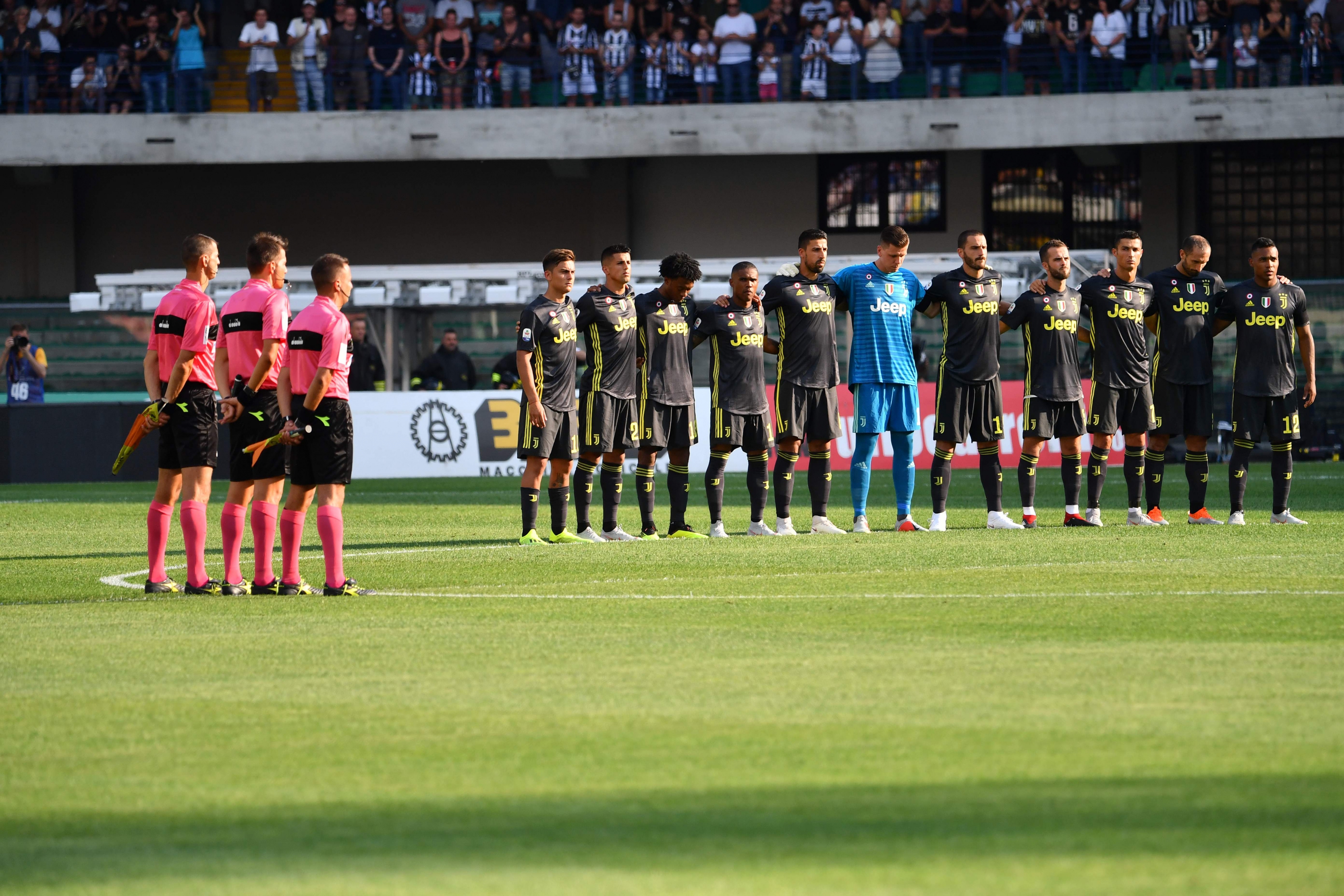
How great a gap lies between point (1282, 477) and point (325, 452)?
26.4ft

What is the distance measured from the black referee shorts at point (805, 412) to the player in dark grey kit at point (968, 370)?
33.1 inches

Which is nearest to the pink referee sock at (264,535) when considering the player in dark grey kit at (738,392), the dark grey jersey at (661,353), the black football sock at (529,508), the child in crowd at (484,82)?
the black football sock at (529,508)

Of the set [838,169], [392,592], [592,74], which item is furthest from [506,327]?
[392,592]

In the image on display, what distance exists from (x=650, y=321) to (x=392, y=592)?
4.18m

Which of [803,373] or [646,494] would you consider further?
[803,373]

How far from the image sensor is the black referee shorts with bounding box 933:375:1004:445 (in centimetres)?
1347

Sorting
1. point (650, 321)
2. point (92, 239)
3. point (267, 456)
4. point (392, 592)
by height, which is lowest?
point (392, 592)

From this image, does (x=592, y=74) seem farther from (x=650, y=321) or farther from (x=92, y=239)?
(x=650, y=321)

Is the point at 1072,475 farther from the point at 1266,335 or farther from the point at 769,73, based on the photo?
the point at 769,73

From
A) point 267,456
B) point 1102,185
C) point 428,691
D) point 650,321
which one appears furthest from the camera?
point 1102,185

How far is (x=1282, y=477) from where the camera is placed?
44.8ft

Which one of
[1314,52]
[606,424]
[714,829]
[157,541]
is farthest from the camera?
[1314,52]

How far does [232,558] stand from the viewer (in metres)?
9.62

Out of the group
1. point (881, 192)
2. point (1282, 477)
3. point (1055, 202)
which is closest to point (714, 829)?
point (1282, 477)
